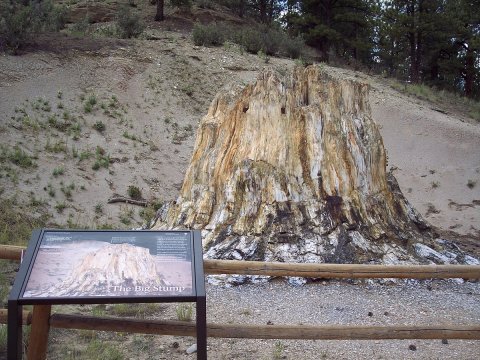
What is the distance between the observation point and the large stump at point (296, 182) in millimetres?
7039

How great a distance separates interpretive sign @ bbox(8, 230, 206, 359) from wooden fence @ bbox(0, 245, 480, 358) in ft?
2.00

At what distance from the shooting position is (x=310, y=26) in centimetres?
2672

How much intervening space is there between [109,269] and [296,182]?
487cm

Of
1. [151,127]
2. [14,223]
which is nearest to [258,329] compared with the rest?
[14,223]

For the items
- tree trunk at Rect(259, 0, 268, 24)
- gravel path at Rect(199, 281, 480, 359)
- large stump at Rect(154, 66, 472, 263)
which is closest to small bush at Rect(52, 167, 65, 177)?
large stump at Rect(154, 66, 472, 263)

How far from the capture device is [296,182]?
759cm

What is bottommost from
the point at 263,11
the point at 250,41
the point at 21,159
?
the point at 21,159

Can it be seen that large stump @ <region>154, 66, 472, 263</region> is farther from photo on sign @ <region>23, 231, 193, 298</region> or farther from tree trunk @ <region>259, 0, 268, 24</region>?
tree trunk @ <region>259, 0, 268, 24</region>

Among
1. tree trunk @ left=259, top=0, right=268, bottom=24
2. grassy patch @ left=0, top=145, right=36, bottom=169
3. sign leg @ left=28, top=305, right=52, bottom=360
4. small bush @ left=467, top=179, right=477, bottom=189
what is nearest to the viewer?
sign leg @ left=28, top=305, right=52, bottom=360

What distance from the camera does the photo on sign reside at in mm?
2850

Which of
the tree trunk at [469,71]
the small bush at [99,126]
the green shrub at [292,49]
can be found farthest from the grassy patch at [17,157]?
the tree trunk at [469,71]

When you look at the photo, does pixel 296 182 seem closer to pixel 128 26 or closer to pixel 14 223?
pixel 14 223

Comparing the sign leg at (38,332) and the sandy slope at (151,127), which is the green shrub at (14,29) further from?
the sign leg at (38,332)

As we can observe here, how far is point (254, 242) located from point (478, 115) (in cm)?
1548
